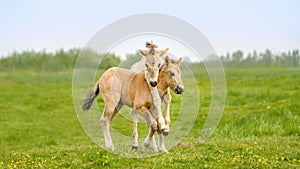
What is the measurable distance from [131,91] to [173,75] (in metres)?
0.96

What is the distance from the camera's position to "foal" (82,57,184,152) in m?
9.93

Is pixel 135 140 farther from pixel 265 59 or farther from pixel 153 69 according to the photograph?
pixel 265 59

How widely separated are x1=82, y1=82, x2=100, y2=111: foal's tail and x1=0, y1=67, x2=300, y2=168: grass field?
3.12ft

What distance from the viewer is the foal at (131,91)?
32.6 feet

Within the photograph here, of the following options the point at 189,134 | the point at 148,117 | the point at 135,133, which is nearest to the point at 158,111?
the point at 148,117

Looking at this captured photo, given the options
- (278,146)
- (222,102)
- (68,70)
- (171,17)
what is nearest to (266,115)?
(278,146)

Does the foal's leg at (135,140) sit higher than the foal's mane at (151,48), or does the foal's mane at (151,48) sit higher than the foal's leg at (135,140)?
the foal's mane at (151,48)

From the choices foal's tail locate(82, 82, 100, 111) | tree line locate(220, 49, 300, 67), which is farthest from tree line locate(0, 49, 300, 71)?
foal's tail locate(82, 82, 100, 111)

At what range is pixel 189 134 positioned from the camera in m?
18.7

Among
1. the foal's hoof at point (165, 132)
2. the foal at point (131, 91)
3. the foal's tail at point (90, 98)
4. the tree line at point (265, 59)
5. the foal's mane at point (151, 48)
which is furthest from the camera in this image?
the tree line at point (265, 59)

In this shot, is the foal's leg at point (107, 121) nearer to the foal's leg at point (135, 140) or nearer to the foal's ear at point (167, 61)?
the foal's leg at point (135, 140)

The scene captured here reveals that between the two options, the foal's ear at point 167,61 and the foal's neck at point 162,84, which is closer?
the foal's ear at point 167,61

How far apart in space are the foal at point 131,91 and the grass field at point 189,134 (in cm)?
73

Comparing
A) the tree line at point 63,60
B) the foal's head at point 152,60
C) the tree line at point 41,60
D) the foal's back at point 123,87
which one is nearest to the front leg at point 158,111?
the foal's back at point 123,87
